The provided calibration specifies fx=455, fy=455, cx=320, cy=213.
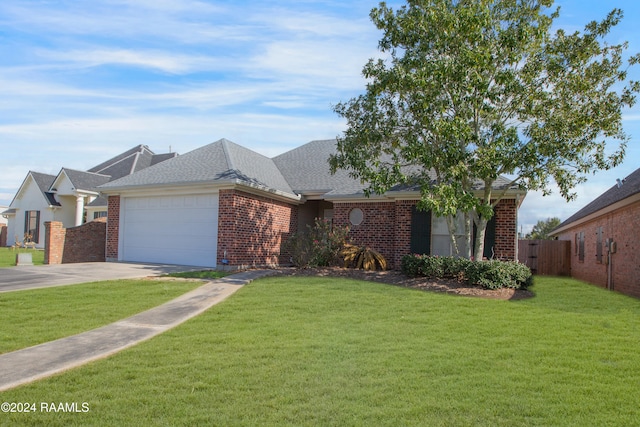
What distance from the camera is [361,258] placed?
50.1 ft

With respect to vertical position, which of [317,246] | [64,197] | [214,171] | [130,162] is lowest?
[317,246]

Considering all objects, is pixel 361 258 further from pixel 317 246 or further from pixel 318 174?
pixel 318 174

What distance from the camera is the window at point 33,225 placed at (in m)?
29.2

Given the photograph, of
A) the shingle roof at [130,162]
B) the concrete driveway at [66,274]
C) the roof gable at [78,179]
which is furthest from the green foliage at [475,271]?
the roof gable at [78,179]

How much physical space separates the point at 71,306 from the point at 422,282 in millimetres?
8147

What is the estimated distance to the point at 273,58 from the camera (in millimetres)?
11992

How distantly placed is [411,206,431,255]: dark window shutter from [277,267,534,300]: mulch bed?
2.30m

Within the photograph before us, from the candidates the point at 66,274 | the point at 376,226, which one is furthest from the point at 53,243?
the point at 376,226

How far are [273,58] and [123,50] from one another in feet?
12.2

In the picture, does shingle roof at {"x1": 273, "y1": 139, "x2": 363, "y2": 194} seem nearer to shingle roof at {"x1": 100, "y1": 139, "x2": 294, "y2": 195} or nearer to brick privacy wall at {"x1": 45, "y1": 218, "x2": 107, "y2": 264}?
shingle roof at {"x1": 100, "y1": 139, "x2": 294, "y2": 195}

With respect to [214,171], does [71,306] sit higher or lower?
lower

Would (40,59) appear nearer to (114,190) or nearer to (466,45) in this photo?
(114,190)

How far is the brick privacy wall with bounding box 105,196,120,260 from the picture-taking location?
17359 mm

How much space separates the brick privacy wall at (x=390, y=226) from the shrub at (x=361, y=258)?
88 centimetres
